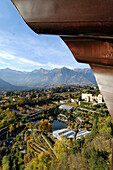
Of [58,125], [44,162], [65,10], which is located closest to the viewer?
[65,10]

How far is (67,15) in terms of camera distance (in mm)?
378

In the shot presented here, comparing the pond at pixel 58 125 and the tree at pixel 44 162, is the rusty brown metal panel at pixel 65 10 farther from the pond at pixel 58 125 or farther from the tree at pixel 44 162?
the pond at pixel 58 125

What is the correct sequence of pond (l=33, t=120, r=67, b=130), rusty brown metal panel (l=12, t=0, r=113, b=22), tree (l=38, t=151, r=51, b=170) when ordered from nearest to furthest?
rusty brown metal panel (l=12, t=0, r=113, b=22)
tree (l=38, t=151, r=51, b=170)
pond (l=33, t=120, r=67, b=130)

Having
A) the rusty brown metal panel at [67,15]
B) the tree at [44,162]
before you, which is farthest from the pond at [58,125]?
the rusty brown metal panel at [67,15]

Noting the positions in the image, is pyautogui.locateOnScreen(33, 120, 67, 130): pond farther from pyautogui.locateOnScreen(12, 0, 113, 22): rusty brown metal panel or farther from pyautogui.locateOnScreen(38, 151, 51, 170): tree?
pyautogui.locateOnScreen(12, 0, 113, 22): rusty brown metal panel

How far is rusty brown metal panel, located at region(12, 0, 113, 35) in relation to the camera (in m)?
0.33

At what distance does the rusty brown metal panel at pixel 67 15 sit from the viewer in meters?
0.33

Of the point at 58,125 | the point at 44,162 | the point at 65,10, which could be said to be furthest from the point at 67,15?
the point at 58,125

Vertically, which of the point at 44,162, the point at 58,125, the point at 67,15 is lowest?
the point at 58,125

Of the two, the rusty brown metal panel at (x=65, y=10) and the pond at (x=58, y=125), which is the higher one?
the rusty brown metal panel at (x=65, y=10)

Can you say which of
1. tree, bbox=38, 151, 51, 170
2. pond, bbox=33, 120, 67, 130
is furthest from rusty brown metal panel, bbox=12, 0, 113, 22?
pond, bbox=33, 120, 67, 130

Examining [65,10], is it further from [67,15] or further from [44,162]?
[44,162]

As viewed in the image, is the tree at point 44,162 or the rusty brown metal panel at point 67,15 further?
the tree at point 44,162

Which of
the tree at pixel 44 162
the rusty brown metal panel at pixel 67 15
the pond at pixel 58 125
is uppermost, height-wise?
the rusty brown metal panel at pixel 67 15
